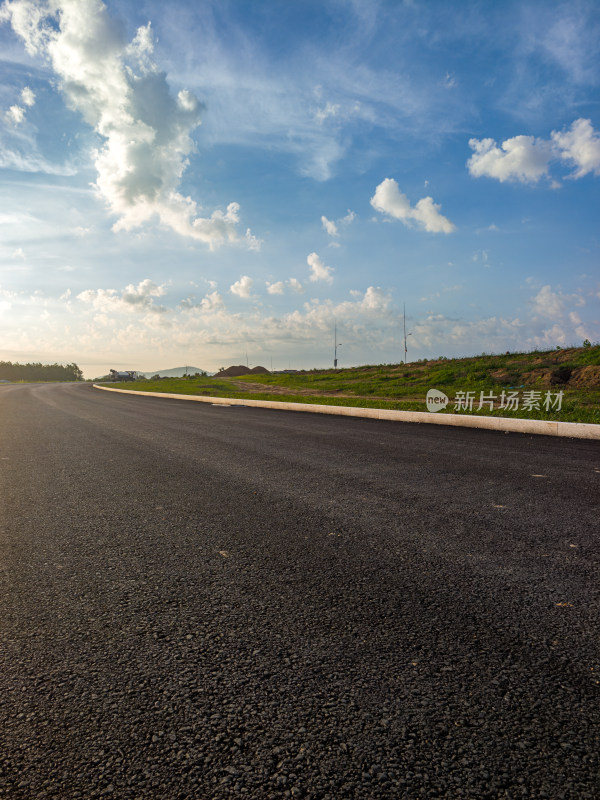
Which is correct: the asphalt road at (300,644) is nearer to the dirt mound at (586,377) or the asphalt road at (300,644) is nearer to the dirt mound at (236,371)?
the dirt mound at (586,377)

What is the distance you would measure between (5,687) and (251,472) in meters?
4.46

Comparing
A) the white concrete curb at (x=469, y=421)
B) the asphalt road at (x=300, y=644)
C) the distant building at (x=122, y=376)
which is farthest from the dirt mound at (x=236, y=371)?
the asphalt road at (x=300, y=644)

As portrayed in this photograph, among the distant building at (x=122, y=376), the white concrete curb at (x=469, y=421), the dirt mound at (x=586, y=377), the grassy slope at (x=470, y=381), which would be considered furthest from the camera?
the distant building at (x=122, y=376)

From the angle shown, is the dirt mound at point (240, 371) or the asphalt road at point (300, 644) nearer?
the asphalt road at point (300, 644)

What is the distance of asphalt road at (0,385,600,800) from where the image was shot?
154 cm

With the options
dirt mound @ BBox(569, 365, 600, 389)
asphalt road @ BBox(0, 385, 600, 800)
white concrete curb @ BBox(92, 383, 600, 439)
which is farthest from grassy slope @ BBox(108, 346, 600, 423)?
asphalt road @ BBox(0, 385, 600, 800)

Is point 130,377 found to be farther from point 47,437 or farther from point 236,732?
point 236,732

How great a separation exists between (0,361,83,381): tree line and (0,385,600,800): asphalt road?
136028mm

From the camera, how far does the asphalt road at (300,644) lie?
154 centimetres

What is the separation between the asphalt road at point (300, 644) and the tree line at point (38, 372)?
136028 millimetres

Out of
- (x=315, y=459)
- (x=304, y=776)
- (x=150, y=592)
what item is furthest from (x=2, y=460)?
(x=304, y=776)

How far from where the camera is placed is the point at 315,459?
7.36m

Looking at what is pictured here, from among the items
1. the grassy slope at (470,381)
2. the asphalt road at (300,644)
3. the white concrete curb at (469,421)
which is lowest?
the asphalt road at (300,644)

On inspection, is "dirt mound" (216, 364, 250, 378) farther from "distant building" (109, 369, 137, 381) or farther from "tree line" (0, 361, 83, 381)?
"tree line" (0, 361, 83, 381)
